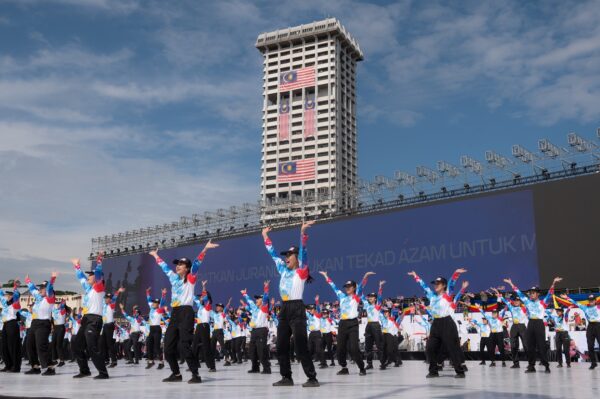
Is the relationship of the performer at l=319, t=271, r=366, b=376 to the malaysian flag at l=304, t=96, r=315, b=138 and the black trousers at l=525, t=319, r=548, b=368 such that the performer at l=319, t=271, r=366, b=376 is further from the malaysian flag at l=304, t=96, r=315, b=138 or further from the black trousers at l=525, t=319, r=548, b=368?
the malaysian flag at l=304, t=96, r=315, b=138

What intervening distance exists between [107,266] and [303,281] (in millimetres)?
56890

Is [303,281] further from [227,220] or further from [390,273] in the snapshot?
[227,220]

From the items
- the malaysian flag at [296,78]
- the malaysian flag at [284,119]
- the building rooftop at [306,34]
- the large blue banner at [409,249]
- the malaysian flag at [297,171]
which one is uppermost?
the building rooftop at [306,34]

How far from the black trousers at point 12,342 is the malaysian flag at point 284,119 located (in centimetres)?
12361

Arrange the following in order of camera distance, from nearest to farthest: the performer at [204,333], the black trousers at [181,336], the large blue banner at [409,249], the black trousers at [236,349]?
the black trousers at [181,336]
the performer at [204,333]
the black trousers at [236,349]
the large blue banner at [409,249]

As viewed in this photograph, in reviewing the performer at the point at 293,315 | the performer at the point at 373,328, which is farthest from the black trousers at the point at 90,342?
the performer at the point at 373,328

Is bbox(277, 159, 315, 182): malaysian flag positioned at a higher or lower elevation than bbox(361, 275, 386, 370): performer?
higher

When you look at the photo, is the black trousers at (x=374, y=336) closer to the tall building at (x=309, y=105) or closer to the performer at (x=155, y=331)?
the performer at (x=155, y=331)

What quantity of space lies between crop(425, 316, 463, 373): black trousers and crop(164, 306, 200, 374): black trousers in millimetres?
5147

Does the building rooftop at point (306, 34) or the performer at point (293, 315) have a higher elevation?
the building rooftop at point (306, 34)

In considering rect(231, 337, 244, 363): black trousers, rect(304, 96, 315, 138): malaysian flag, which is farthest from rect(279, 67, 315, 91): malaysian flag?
rect(231, 337, 244, 363): black trousers

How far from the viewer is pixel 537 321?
16547 mm

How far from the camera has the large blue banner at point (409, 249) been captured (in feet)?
118

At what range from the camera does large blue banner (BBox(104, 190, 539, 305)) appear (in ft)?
118
